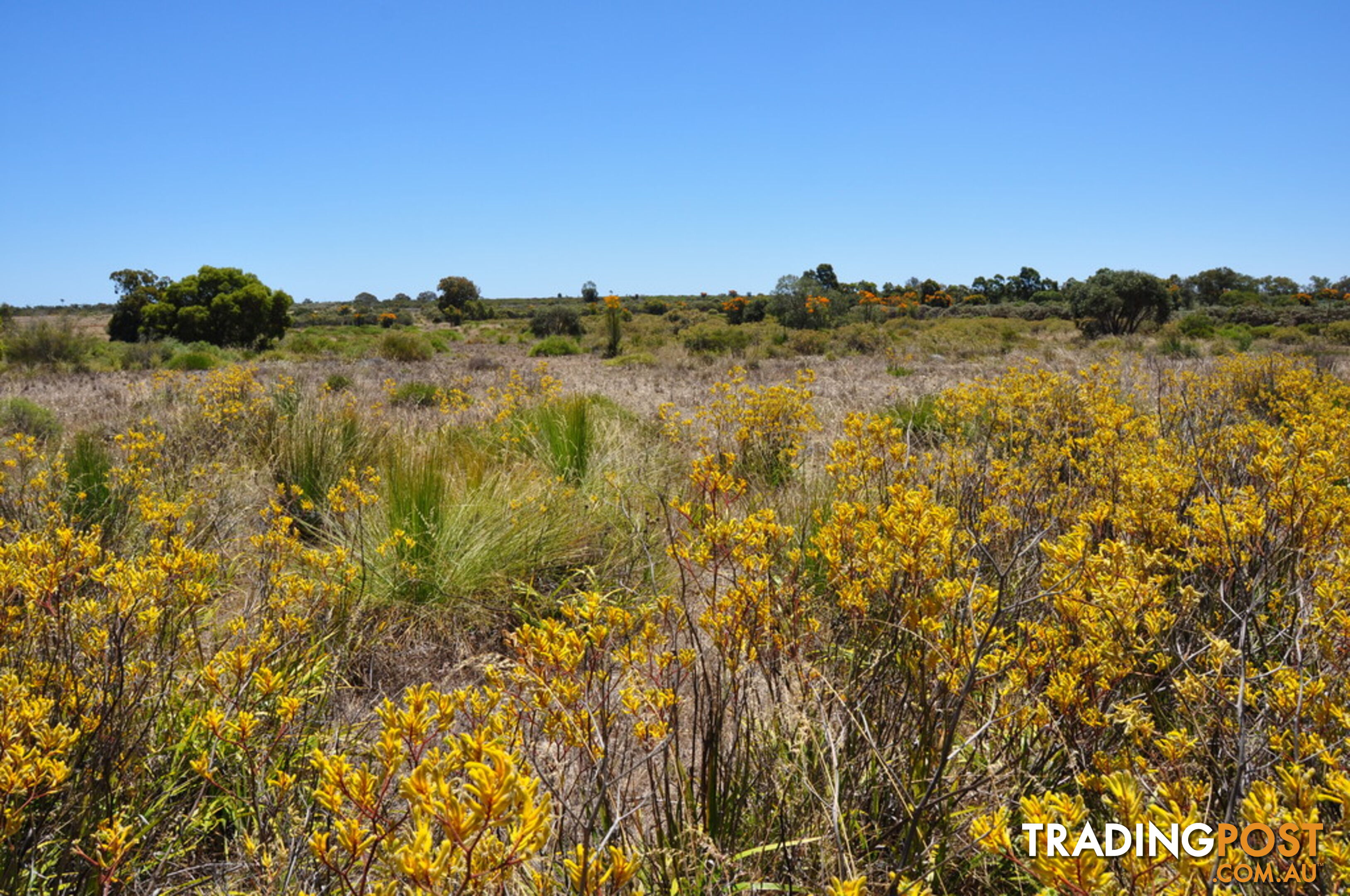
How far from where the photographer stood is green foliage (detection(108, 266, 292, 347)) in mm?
26109

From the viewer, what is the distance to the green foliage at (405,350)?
60.2 feet

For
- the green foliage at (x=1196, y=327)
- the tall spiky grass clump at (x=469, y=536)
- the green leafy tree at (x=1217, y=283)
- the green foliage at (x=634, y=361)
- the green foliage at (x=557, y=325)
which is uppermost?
the green leafy tree at (x=1217, y=283)

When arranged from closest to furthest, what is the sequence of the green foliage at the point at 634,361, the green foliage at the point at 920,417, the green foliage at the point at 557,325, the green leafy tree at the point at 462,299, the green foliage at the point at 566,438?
the green foliage at the point at 566,438 → the green foliage at the point at 920,417 → the green foliage at the point at 634,361 → the green foliage at the point at 557,325 → the green leafy tree at the point at 462,299

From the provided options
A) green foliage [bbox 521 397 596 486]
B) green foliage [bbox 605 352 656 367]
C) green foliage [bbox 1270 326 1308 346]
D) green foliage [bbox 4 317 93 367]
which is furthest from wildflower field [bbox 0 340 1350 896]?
green foliage [bbox 1270 326 1308 346]

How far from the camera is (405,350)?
60.6ft

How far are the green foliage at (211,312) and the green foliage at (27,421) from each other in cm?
1986

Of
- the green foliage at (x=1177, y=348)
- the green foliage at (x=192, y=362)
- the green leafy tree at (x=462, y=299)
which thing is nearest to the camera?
the green foliage at (x=192, y=362)

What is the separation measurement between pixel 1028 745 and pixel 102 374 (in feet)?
56.9

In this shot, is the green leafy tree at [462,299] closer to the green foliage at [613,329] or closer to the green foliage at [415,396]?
the green foliage at [613,329]

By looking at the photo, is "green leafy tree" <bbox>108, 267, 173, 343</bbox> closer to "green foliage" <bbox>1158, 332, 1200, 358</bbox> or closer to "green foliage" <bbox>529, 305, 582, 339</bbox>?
"green foliage" <bbox>529, 305, 582, 339</bbox>

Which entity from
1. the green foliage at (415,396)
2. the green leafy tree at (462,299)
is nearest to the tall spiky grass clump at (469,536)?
the green foliage at (415,396)

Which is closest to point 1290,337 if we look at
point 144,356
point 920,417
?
point 920,417

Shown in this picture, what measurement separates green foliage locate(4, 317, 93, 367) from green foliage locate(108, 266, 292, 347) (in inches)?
336

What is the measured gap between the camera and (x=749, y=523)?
217 cm
